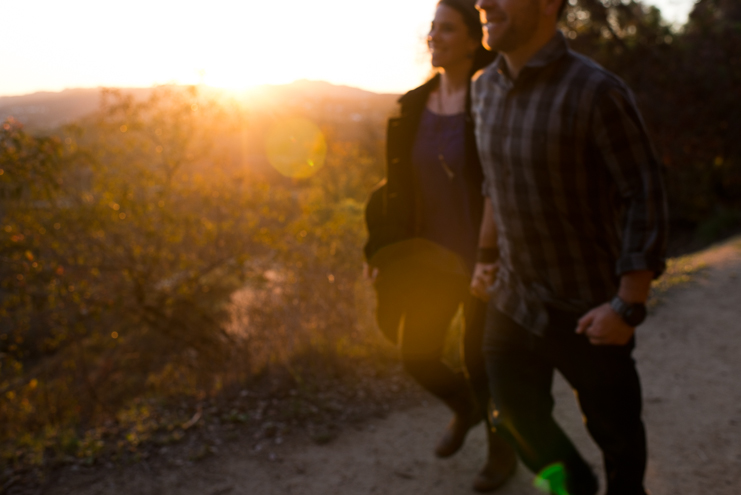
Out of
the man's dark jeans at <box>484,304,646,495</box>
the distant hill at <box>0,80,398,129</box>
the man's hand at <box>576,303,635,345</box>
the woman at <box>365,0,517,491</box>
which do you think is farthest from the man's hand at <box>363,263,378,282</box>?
the distant hill at <box>0,80,398,129</box>

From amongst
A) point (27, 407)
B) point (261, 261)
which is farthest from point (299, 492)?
point (261, 261)

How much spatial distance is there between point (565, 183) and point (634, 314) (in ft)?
1.42

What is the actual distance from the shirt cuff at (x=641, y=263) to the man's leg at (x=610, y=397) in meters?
0.27

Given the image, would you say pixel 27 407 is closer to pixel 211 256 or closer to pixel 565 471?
pixel 211 256

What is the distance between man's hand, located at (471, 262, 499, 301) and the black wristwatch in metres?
0.59

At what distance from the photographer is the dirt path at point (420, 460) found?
9.25 ft

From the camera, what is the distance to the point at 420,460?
3041 millimetres

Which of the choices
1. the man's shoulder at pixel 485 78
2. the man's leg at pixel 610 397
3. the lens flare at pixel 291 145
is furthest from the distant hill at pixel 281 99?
the man's leg at pixel 610 397

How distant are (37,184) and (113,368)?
385 centimetres

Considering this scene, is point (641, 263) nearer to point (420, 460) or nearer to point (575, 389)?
point (575, 389)

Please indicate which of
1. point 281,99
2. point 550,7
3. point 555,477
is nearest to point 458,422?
point 555,477

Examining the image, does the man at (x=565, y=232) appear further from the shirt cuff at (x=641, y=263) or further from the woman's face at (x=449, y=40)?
the woman's face at (x=449, y=40)

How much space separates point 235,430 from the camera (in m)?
3.41

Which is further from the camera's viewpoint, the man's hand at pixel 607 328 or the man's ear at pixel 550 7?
the man's ear at pixel 550 7
